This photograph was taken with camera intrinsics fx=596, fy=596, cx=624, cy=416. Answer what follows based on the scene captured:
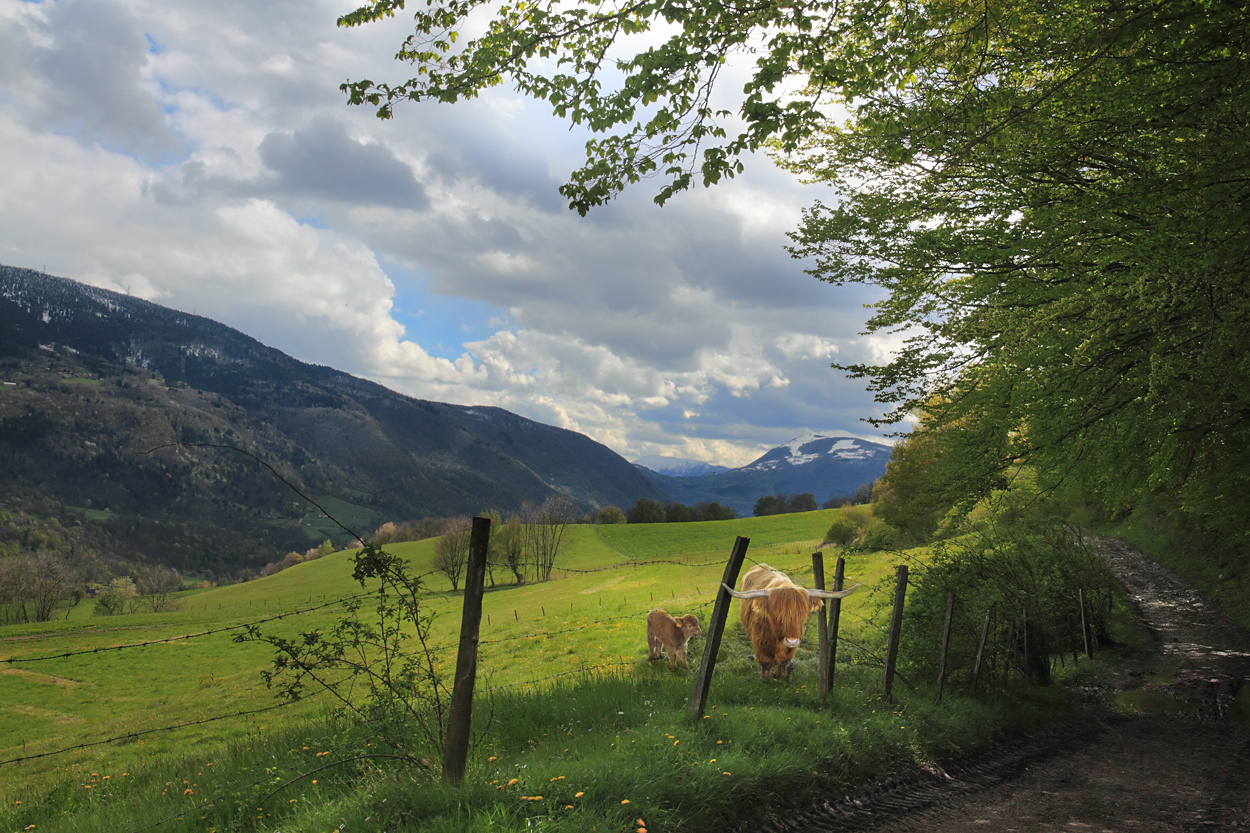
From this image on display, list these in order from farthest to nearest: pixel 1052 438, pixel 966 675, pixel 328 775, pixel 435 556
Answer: pixel 435 556
pixel 966 675
pixel 1052 438
pixel 328 775

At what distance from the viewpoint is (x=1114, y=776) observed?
294 inches

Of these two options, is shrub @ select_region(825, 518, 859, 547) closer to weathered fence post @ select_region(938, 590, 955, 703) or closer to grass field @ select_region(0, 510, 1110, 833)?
grass field @ select_region(0, 510, 1110, 833)

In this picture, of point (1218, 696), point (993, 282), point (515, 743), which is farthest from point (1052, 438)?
point (515, 743)

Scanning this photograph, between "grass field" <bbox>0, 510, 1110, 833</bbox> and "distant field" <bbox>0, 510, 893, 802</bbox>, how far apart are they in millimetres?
138

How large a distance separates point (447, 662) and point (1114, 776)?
16950mm

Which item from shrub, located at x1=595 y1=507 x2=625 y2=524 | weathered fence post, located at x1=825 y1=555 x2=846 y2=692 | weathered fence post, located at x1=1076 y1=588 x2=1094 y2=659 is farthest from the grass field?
shrub, located at x1=595 y1=507 x2=625 y2=524

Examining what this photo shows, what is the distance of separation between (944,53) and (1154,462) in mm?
6544

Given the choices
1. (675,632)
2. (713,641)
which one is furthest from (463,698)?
(675,632)

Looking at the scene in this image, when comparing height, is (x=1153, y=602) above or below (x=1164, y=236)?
below

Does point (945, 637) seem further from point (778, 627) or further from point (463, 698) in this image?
point (463, 698)

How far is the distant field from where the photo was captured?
614 inches

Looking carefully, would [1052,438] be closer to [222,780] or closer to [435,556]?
[222,780]

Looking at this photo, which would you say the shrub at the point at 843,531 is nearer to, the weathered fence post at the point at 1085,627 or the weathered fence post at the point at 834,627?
the weathered fence post at the point at 1085,627

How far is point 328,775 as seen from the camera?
5.40 metres
